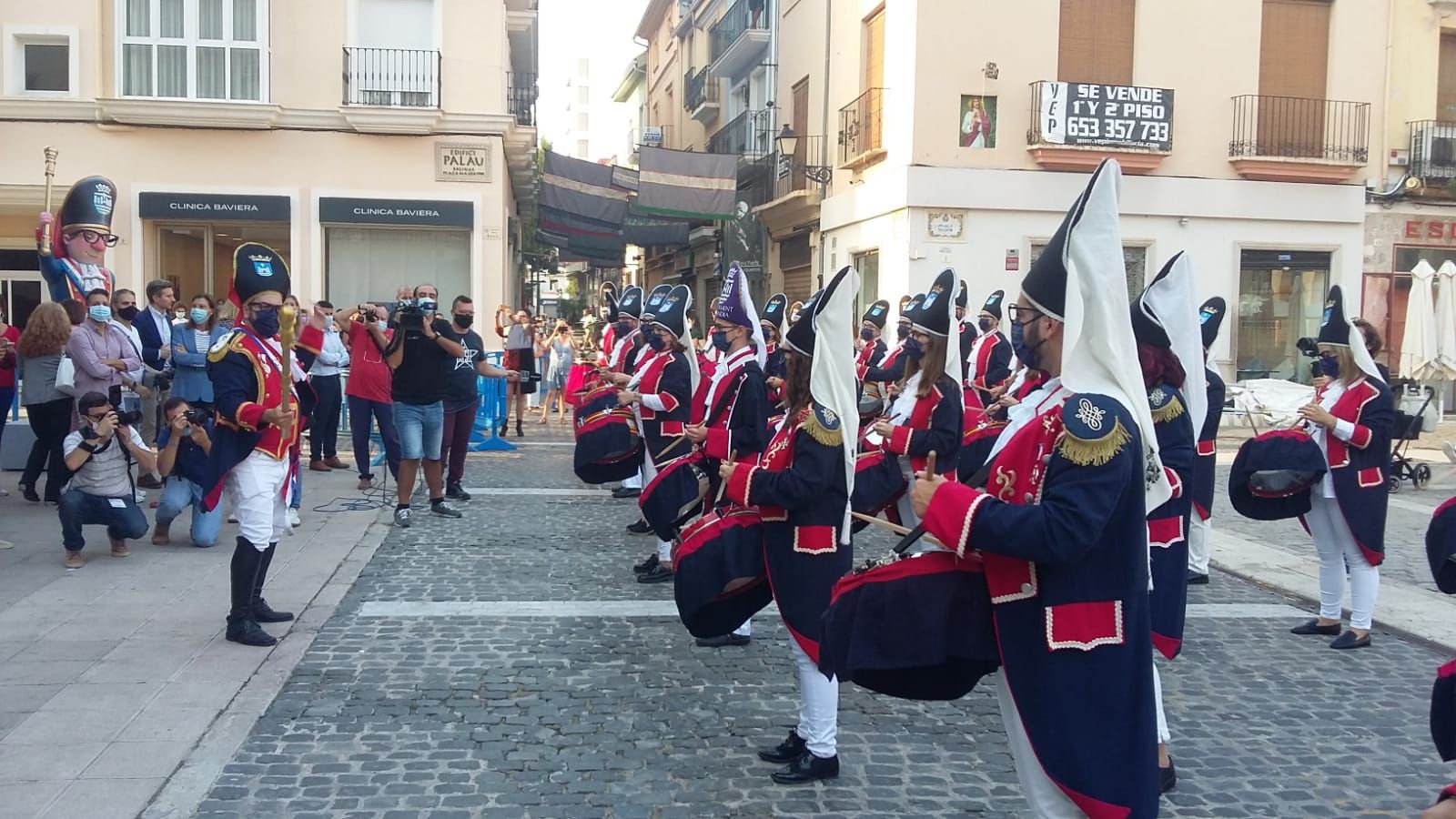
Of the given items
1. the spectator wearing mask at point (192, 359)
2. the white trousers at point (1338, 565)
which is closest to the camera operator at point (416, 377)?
the spectator wearing mask at point (192, 359)

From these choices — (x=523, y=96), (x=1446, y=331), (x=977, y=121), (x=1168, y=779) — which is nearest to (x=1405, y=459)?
(x=1446, y=331)

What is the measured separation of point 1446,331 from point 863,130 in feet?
33.8

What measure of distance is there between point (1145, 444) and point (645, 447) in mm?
5991

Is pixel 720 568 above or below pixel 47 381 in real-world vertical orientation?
below

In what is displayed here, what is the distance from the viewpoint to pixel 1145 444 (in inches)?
117

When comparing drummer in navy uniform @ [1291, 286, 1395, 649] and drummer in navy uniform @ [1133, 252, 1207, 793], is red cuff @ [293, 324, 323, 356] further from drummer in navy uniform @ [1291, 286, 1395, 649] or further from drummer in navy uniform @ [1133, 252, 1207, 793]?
drummer in navy uniform @ [1133, 252, 1207, 793]

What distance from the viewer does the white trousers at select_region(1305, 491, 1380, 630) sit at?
6617 millimetres

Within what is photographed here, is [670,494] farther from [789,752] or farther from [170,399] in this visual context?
[170,399]

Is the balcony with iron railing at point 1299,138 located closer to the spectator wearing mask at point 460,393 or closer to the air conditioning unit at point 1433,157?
the air conditioning unit at point 1433,157

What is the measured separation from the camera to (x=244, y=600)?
242 inches

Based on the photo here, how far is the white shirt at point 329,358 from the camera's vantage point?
12.4 metres

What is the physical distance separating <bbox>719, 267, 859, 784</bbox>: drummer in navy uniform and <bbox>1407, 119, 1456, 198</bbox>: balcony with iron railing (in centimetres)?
2059

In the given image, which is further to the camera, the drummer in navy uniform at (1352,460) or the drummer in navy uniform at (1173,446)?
the drummer in navy uniform at (1352,460)

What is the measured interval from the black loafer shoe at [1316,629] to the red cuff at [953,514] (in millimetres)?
5023
